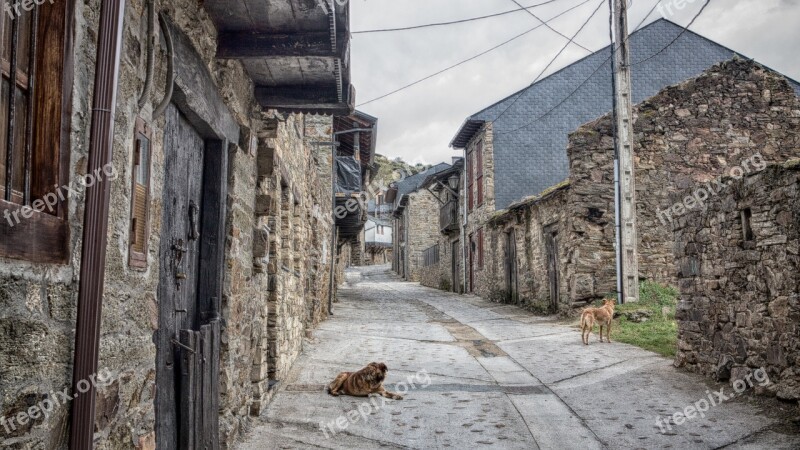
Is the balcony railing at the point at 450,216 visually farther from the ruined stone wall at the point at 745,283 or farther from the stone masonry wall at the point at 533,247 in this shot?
the ruined stone wall at the point at 745,283

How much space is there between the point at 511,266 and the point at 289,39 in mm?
14803

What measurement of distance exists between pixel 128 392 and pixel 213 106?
6.48ft

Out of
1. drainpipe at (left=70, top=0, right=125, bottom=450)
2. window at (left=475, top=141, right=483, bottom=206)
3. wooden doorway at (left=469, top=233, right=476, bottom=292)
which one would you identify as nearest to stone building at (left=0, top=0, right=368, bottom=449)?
drainpipe at (left=70, top=0, right=125, bottom=450)

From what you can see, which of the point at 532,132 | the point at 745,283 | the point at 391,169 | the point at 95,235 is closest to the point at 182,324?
the point at 95,235

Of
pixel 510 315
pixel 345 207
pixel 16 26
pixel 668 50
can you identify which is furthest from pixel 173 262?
pixel 668 50

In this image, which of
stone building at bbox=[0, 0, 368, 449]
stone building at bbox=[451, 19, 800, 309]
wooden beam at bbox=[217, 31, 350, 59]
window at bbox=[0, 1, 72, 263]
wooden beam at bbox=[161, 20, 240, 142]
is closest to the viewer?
window at bbox=[0, 1, 72, 263]

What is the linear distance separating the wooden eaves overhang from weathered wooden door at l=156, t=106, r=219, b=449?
65 cm

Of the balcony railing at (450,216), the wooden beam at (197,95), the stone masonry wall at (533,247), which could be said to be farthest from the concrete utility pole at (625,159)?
the balcony railing at (450,216)

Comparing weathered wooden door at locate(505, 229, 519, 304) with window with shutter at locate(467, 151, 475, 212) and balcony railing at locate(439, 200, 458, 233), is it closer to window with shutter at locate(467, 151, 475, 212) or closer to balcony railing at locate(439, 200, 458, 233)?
window with shutter at locate(467, 151, 475, 212)

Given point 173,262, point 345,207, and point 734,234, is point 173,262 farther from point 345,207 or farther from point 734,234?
point 345,207

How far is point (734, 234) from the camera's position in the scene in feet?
19.4

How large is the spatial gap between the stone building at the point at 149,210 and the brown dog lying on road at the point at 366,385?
73 centimetres

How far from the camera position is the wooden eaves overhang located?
3477 mm

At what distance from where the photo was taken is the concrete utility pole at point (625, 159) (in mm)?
11639
